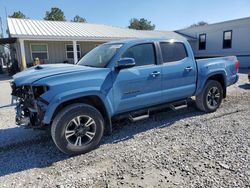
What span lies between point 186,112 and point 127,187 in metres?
3.67

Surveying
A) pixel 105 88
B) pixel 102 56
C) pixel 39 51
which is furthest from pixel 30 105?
pixel 39 51

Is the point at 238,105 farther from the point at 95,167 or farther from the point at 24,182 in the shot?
the point at 24,182

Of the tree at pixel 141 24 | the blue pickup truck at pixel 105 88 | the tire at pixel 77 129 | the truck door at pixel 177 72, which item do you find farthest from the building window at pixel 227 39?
the tree at pixel 141 24

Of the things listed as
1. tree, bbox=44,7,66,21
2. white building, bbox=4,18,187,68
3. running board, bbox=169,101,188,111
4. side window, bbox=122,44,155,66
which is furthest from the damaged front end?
tree, bbox=44,7,66,21

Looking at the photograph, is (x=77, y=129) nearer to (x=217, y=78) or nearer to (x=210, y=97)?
(x=210, y=97)

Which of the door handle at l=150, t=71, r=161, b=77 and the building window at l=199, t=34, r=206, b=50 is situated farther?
the building window at l=199, t=34, r=206, b=50

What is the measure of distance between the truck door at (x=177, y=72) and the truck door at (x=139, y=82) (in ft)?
0.77

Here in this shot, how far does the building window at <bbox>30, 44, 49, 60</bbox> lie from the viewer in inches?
659

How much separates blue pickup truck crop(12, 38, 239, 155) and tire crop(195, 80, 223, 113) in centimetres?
19

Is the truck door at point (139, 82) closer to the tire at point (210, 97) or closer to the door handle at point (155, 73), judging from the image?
the door handle at point (155, 73)

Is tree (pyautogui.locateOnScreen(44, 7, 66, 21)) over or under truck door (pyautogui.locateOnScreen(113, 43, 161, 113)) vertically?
over

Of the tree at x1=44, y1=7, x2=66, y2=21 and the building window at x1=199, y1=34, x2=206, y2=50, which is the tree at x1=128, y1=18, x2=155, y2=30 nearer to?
the tree at x1=44, y1=7, x2=66, y2=21

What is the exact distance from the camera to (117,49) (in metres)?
4.33

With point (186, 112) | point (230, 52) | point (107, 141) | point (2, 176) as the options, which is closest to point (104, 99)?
point (107, 141)
